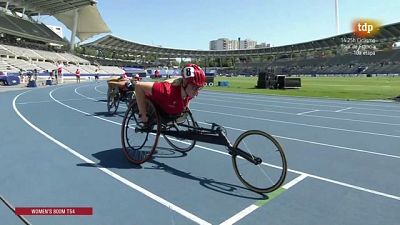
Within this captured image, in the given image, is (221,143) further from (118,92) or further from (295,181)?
(118,92)

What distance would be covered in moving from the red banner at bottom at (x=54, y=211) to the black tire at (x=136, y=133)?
2071 mm

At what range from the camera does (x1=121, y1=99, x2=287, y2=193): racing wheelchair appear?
5.08 meters

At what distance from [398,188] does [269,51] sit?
474 ft

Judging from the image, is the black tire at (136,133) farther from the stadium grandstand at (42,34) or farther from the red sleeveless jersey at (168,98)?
the stadium grandstand at (42,34)

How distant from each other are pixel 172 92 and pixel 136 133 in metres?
1.34

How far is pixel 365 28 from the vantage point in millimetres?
90562

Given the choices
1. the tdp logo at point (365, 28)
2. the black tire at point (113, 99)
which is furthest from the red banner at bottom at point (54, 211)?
the tdp logo at point (365, 28)

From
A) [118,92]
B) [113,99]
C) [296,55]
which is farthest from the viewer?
A: [296,55]

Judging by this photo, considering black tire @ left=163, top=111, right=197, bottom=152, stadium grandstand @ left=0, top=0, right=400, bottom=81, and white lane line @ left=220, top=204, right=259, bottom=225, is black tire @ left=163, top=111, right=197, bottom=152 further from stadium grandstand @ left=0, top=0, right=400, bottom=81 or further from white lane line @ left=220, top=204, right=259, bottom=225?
stadium grandstand @ left=0, top=0, right=400, bottom=81

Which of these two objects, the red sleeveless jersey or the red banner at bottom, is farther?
the red sleeveless jersey

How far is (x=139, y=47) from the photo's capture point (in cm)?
13612

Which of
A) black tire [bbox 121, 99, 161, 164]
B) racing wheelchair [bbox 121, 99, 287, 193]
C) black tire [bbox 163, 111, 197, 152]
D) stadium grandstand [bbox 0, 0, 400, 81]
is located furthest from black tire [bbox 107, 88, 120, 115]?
stadium grandstand [bbox 0, 0, 400, 81]

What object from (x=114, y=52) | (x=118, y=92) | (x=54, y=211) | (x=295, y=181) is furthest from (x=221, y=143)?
(x=114, y=52)

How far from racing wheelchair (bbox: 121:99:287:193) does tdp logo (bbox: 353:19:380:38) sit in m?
88.0
